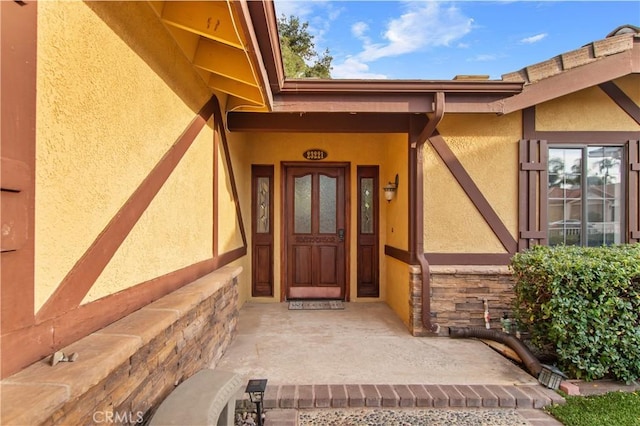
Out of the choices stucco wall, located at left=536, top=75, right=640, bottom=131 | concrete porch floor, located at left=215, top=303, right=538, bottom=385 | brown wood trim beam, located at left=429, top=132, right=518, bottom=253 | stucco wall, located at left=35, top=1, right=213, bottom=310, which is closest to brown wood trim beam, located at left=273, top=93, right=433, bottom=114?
brown wood trim beam, located at left=429, top=132, right=518, bottom=253

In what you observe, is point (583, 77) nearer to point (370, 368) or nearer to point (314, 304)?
point (370, 368)

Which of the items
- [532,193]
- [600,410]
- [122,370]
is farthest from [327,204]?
[122,370]

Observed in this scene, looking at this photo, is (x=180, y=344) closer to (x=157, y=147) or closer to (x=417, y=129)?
(x=157, y=147)

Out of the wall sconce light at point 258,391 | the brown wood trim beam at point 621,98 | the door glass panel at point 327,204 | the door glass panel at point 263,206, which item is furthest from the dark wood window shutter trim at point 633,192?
the door glass panel at point 263,206

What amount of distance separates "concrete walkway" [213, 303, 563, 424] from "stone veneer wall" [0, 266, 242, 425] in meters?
0.68

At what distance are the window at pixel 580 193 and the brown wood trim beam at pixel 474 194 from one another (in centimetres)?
59

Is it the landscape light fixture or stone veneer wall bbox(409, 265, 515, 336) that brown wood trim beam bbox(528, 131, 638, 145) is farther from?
the landscape light fixture

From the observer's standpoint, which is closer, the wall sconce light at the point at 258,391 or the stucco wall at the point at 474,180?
the wall sconce light at the point at 258,391

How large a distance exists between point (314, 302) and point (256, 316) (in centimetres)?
100

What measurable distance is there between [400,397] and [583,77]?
382cm

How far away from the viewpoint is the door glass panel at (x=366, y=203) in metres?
5.36

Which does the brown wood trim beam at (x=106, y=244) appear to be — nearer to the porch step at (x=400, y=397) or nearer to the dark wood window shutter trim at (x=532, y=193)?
the porch step at (x=400, y=397)

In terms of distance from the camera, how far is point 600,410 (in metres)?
2.39

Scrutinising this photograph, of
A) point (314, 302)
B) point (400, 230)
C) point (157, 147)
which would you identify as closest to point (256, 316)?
point (314, 302)
